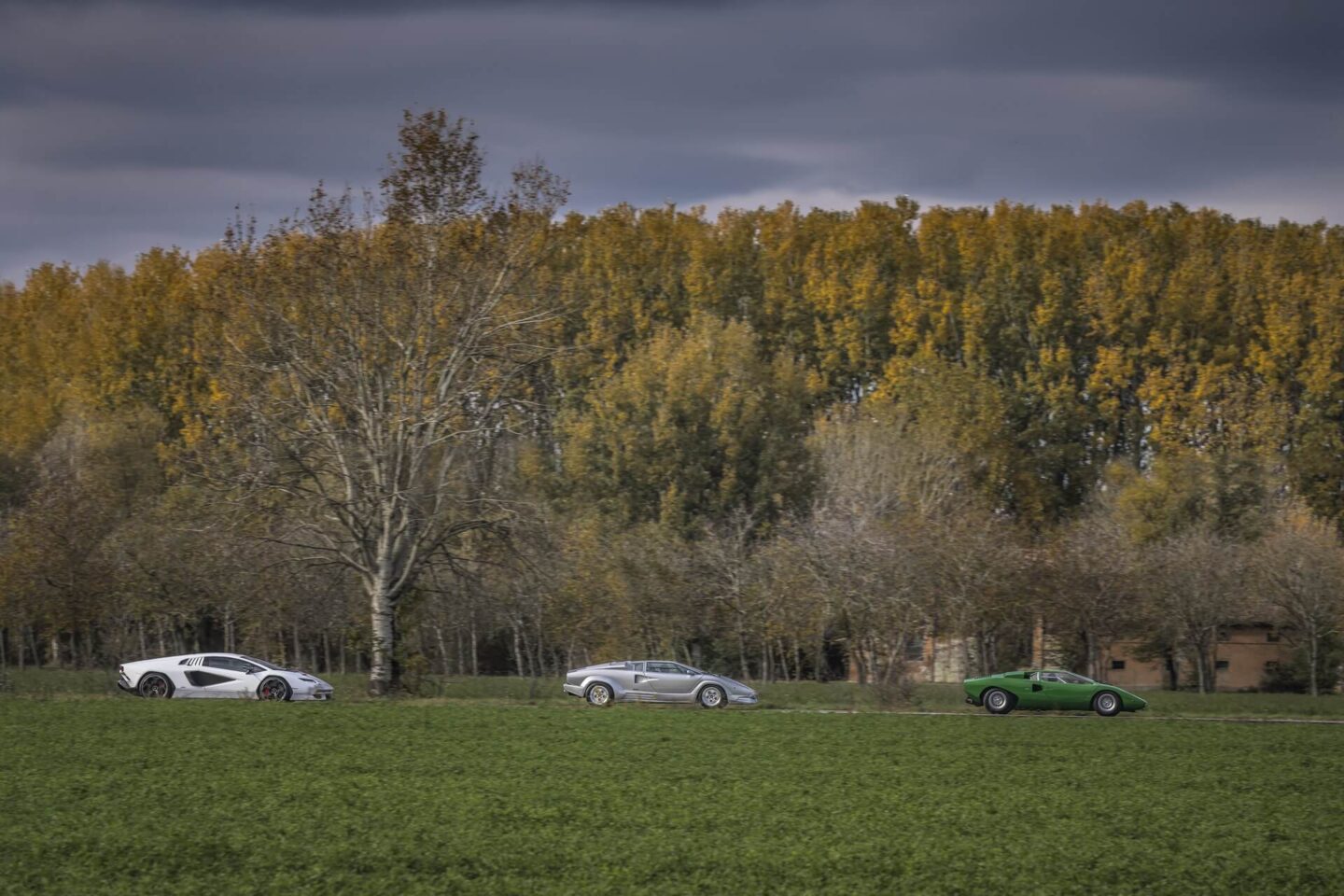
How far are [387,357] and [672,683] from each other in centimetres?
1346

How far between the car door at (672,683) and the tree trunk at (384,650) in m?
7.27

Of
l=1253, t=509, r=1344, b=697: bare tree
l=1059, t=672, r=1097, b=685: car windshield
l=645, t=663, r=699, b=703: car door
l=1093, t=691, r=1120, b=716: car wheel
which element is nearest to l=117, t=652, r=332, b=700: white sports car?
l=645, t=663, r=699, b=703: car door

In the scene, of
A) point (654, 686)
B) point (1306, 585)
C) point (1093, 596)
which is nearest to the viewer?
point (654, 686)

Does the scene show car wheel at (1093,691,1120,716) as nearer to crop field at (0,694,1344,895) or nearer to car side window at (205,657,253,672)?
crop field at (0,694,1344,895)

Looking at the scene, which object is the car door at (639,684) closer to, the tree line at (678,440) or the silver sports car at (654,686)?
the silver sports car at (654,686)

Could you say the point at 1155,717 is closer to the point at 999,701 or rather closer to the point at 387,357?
the point at 999,701

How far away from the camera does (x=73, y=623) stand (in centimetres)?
5575

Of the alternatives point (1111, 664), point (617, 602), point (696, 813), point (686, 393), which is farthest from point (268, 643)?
point (696, 813)

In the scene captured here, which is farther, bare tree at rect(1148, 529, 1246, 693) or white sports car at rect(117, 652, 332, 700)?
bare tree at rect(1148, 529, 1246, 693)

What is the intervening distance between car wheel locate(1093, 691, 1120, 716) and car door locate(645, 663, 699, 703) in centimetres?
1052

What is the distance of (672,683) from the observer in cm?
4109

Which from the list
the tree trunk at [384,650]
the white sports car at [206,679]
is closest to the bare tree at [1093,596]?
the tree trunk at [384,650]

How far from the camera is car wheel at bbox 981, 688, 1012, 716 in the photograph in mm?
40062

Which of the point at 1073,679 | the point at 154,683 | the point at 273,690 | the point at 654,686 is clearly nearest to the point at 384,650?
the point at 273,690
